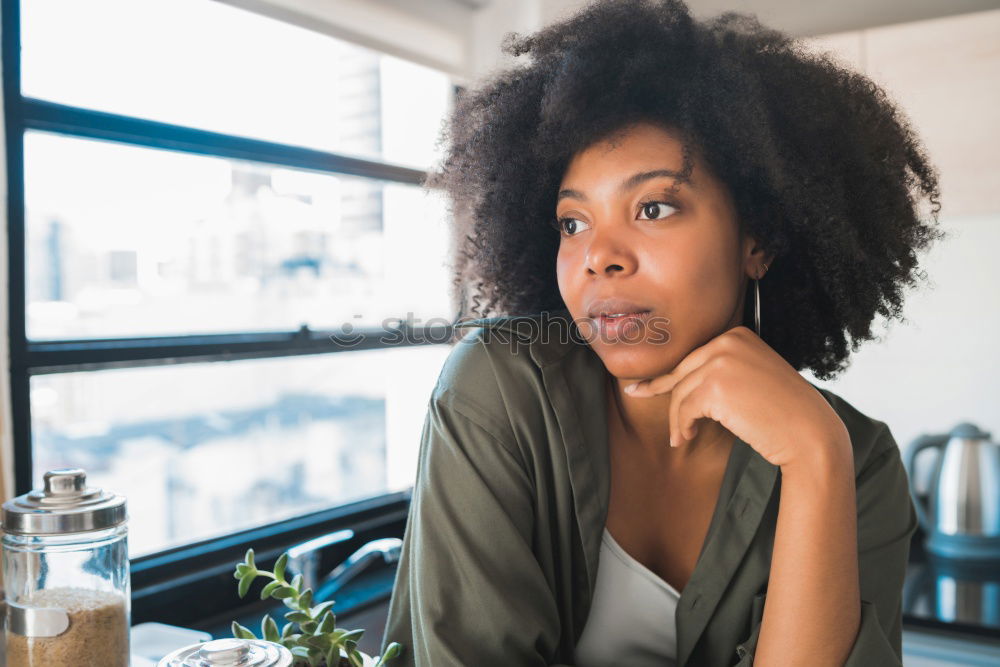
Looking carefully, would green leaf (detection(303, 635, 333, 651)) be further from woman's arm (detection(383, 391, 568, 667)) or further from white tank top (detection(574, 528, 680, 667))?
white tank top (detection(574, 528, 680, 667))

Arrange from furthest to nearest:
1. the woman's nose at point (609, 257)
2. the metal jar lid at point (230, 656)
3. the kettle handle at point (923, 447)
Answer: the kettle handle at point (923, 447), the woman's nose at point (609, 257), the metal jar lid at point (230, 656)

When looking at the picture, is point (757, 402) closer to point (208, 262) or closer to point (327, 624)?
point (327, 624)

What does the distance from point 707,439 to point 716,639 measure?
0.98 ft

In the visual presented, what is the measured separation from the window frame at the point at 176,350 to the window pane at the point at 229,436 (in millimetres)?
46

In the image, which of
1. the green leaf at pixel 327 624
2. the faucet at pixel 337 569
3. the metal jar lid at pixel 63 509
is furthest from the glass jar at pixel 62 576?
the faucet at pixel 337 569

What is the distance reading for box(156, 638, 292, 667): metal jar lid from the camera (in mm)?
821

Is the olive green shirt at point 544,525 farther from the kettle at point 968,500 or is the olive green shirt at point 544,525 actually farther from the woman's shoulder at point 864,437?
the kettle at point 968,500

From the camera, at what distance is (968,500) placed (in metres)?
2.19

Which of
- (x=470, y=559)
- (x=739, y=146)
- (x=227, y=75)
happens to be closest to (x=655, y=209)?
(x=739, y=146)

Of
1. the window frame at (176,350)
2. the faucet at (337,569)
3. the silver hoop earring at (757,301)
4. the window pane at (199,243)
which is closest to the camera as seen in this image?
the silver hoop earring at (757,301)

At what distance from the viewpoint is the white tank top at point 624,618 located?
1.15 m

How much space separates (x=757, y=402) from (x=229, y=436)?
1399 mm

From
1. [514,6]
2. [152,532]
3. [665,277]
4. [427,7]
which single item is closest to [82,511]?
[665,277]

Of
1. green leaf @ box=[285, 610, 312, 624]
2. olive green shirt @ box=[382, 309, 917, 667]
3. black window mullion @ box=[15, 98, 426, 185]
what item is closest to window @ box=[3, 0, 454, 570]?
black window mullion @ box=[15, 98, 426, 185]
